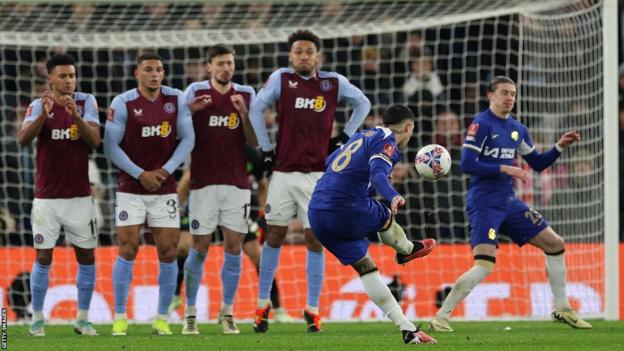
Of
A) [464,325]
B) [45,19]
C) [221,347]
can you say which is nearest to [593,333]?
[464,325]

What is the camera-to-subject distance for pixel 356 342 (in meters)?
9.30

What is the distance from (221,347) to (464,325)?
372cm

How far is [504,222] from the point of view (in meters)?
11.1

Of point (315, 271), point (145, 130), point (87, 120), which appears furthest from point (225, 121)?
point (315, 271)

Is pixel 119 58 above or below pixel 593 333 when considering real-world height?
above

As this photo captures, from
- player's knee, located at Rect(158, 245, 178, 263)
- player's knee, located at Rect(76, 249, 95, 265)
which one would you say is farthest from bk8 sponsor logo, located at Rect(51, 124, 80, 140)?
player's knee, located at Rect(158, 245, 178, 263)

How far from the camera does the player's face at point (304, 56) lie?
1095 cm

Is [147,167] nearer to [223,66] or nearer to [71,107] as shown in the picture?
[71,107]

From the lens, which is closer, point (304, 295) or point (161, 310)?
point (161, 310)

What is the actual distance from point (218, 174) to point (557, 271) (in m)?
3.03

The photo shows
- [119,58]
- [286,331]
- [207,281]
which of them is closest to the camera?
[286,331]

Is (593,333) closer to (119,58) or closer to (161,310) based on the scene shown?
(161,310)

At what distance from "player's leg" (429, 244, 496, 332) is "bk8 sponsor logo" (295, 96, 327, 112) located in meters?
1.80

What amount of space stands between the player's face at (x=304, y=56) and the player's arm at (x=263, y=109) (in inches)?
8.7
